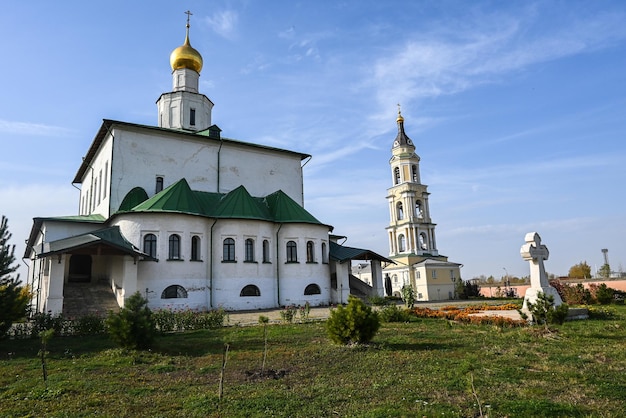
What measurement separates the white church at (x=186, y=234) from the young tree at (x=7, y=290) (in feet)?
18.8

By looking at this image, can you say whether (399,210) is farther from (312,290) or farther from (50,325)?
(50,325)

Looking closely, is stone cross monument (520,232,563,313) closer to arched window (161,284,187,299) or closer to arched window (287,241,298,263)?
arched window (287,241,298,263)

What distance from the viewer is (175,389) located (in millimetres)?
7375

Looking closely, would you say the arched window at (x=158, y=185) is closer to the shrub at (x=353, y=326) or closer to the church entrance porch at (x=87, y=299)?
the church entrance porch at (x=87, y=299)

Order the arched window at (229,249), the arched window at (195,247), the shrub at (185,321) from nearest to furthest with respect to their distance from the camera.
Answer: the shrub at (185,321), the arched window at (195,247), the arched window at (229,249)

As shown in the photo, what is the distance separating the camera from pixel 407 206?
44.9 m

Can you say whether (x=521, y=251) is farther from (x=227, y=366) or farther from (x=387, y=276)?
(x=387, y=276)

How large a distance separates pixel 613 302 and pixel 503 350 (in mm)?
16897

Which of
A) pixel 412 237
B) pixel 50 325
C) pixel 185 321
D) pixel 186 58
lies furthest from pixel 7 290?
pixel 412 237

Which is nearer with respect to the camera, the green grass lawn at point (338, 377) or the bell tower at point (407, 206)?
the green grass lawn at point (338, 377)

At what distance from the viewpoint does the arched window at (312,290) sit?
2573 centimetres

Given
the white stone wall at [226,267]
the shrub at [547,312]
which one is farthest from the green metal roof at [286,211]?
the shrub at [547,312]

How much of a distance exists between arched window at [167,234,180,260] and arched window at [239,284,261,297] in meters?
4.00

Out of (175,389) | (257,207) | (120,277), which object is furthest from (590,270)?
(175,389)
